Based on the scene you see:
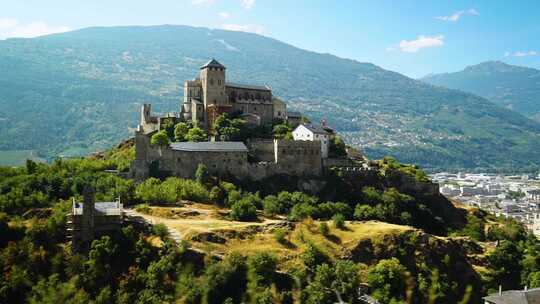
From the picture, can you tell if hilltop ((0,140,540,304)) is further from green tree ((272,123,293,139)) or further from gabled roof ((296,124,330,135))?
green tree ((272,123,293,139))

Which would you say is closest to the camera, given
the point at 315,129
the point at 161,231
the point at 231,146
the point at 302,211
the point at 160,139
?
the point at 161,231

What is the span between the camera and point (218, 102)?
67562mm

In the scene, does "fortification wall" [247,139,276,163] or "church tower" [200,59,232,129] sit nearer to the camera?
"fortification wall" [247,139,276,163]

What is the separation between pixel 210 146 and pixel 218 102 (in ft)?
43.6

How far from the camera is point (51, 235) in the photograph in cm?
4075

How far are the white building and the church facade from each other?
224 inches

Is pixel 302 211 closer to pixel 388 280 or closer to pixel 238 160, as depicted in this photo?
pixel 238 160

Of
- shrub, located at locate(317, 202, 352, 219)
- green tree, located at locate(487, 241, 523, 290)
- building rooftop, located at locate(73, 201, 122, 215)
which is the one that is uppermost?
building rooftop, located at locate(73, 201, 122, 215)

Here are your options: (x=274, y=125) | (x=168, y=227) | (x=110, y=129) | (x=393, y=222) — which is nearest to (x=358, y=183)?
(x=393, y=222)

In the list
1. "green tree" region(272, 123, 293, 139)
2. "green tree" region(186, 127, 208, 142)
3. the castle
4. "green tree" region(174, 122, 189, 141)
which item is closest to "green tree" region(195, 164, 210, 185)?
the castle

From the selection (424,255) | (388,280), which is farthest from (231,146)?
(388,280)

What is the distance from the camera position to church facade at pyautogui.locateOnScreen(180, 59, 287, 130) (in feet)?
217

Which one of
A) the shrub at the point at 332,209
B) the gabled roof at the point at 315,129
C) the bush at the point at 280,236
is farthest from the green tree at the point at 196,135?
the bush at the point at 280,236

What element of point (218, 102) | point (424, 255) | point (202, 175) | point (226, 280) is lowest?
point (424, 255)
